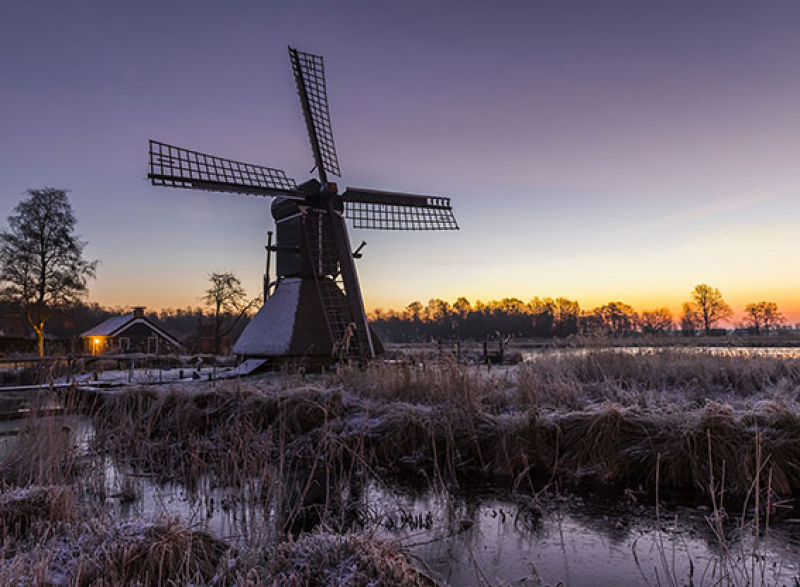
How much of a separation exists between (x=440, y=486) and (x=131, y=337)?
4037 centimetres

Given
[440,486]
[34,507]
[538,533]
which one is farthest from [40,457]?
[538,533]

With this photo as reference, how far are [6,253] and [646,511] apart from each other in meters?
36.6

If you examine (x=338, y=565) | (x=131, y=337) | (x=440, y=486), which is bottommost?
(x=440, y=486)

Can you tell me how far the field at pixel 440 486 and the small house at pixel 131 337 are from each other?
32474 millimetres

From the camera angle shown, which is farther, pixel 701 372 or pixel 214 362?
pixel 214 362

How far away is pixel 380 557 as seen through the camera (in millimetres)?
3113

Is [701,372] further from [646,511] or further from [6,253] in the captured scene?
[6,253]

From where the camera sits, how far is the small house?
1542 inches

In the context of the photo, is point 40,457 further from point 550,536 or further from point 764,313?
point 764,313

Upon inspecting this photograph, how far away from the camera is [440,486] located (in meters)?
6.36

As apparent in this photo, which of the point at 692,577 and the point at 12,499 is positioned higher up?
the point at 12,499

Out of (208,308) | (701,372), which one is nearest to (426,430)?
(701,372)

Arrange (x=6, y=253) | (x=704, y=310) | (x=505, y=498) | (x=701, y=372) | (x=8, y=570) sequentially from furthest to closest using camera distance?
(x=704, y=310) → (x=6, y=253) → (x=701, y=372) → (x=505, y=498) → (x=8, y=570)

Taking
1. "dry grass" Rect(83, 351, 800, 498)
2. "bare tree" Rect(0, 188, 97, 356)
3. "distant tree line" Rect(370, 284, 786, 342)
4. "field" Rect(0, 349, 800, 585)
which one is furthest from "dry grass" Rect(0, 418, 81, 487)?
"distant tree line" Rect(370, 284, 786, 342)
